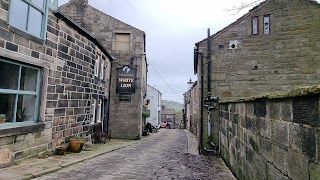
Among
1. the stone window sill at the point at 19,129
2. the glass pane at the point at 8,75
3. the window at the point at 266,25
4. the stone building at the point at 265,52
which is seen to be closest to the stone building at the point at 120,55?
the stone building at the point at 265,52

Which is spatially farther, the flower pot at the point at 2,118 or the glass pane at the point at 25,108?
the glass pane at the point at 25,108

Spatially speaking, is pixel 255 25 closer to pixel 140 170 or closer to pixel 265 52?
pixel 265 52

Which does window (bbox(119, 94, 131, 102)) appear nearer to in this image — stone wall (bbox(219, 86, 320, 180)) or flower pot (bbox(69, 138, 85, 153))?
flower pot (bbox(69, 138, 85, 153))

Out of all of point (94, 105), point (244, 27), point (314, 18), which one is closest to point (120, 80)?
point (94, 105)

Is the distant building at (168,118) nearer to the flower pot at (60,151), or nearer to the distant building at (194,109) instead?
the distant building at (194,109)

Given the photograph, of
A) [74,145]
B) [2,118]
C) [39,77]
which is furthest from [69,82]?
[2,118]

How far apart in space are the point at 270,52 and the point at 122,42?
1107 cm

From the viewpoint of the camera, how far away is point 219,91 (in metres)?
11.4

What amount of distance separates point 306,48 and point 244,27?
9.16ft

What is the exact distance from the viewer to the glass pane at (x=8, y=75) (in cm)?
646

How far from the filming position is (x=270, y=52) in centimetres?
1102

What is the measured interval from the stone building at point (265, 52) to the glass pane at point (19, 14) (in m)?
7.61

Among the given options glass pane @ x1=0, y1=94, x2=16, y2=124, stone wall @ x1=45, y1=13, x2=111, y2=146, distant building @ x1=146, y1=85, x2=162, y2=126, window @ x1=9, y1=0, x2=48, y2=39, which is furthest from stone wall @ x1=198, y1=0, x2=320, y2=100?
distant building @ x1=146, y1=85, x2=162, y2=126

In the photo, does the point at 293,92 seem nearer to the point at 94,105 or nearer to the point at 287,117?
the point at 287,117
